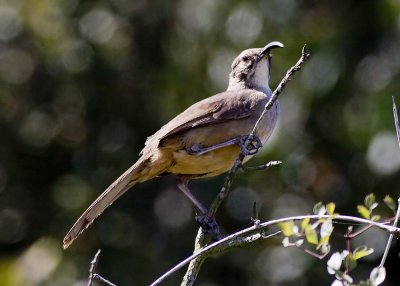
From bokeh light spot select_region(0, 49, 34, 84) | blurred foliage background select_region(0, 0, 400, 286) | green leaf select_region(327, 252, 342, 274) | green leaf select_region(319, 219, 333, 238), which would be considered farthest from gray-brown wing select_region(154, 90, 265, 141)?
bokeh light spot select_region(0, 49, 34, 84)

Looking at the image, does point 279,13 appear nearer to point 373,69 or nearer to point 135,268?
point 373,69

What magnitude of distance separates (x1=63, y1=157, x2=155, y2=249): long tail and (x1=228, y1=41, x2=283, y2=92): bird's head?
1204mm

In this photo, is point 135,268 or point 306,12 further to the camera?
point 306,12

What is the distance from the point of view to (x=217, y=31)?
851cm

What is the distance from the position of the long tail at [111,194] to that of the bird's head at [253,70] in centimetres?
120

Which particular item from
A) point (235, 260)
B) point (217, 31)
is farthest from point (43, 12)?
point (235, 260)

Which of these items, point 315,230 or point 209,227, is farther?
point 209,227

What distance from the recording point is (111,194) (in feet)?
16.7

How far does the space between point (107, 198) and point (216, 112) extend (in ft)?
3.02

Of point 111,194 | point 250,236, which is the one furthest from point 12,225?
point 250,236

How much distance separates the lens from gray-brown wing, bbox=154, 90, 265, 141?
5.33m

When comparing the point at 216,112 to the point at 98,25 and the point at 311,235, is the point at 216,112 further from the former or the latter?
the point at 98,25

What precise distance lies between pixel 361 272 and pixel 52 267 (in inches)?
109


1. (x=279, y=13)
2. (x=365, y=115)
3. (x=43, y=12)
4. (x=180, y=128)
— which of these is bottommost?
(x=180, y=128)
